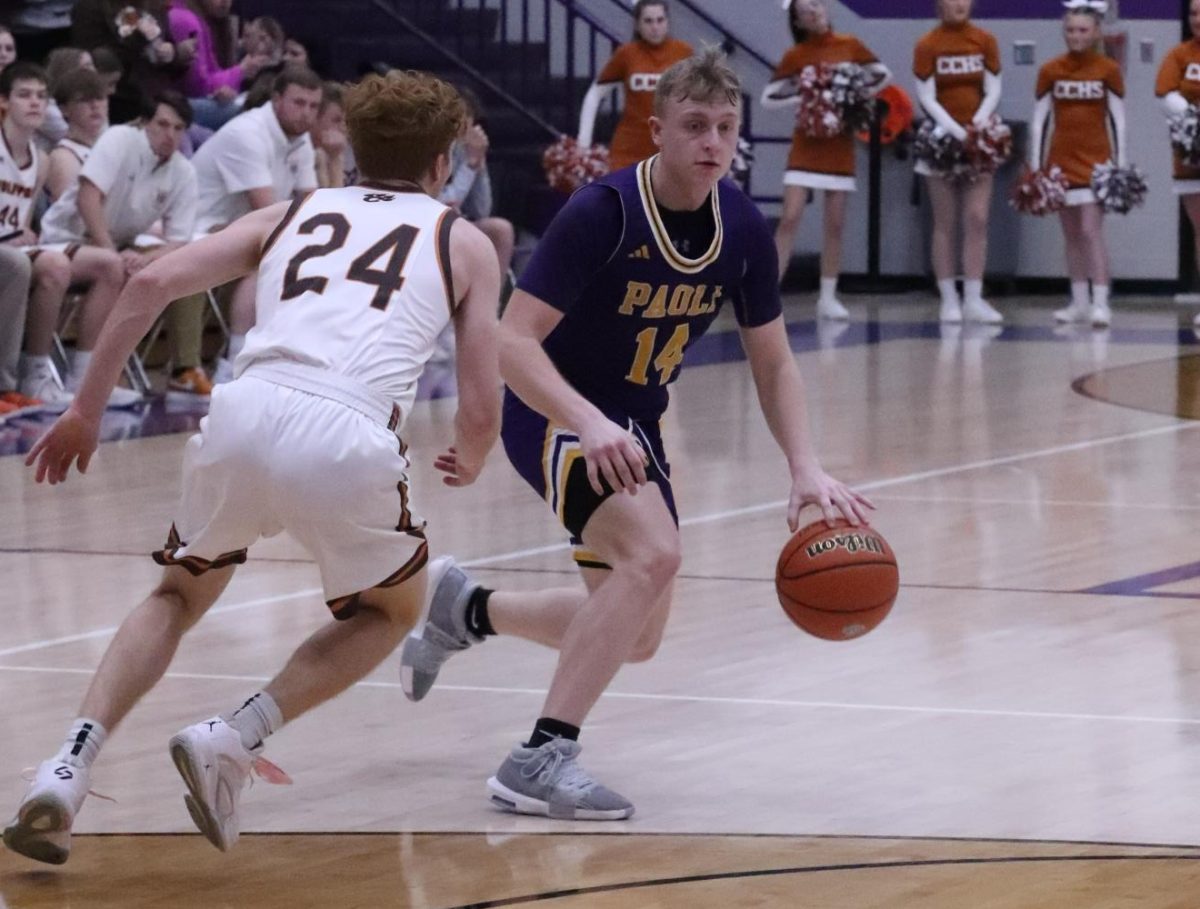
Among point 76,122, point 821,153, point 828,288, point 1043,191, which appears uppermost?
point 76,122

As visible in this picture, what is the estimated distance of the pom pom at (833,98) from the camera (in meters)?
16.1

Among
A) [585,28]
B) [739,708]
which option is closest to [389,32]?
[585,28]

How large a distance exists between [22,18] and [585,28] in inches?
241

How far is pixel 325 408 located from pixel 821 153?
500 inches

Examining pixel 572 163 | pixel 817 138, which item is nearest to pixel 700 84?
pixel 572 163

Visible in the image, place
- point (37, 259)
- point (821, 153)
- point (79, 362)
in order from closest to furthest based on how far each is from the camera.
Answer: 1. point (37, 259)
2. point (79, 362)
3. point (821, 153)

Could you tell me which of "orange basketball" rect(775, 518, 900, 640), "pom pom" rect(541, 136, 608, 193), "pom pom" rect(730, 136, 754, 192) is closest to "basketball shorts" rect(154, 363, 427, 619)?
"orange basketball" rect(775, 518, 900, 640)

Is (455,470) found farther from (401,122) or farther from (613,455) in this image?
(401,122)

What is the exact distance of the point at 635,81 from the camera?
1606 cm

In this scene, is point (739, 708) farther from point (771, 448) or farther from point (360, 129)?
point (771, 448)

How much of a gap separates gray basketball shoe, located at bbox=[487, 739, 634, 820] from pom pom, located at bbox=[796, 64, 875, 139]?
471 inches

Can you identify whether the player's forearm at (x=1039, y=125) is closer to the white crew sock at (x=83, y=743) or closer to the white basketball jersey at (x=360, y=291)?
the white basketball jersey at (x=360, y=291)

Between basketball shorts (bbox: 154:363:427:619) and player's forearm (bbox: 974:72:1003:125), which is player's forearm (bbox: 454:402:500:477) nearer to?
basketball shorts (bbox: 154:363:427:619)

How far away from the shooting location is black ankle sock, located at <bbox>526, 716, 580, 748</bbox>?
15.1 feet
